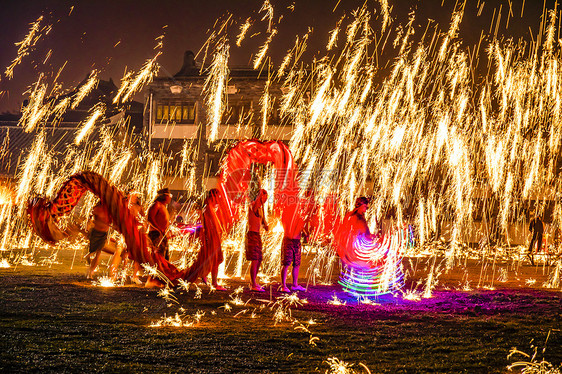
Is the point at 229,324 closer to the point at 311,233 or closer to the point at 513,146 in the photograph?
the point at 311,233

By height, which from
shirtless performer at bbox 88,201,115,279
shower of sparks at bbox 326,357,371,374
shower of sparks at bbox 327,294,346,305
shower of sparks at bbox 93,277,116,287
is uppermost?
shirtless performer at bbox 88,201,115,279

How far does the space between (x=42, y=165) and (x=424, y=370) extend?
91.7 ft

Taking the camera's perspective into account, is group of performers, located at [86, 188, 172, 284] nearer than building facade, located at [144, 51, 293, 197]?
Yes

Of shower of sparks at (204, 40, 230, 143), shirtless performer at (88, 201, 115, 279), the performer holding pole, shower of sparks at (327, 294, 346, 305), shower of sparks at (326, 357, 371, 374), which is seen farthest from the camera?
shower of sparks at (204, 40, 230, 143)

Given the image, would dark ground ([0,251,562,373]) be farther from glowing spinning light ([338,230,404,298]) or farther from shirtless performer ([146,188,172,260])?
shirtless performer ([146,188,172,260])

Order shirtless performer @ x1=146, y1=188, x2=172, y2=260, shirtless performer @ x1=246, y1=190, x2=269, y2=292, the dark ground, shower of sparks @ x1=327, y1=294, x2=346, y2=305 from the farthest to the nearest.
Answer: shirtless performer @ x1=146, y1=188, x2=172, y2=260
shirtless performer @ x1=246, y1=190, x2=269, y2=292
shower of sparks @ x1=327, y1=294, x2=346, y2=305
the dark ground

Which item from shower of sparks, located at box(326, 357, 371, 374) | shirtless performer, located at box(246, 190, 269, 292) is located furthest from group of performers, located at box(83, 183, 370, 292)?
shower of sparks, located at box(326, 357, 371, 374)

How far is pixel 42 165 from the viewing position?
1103 inches

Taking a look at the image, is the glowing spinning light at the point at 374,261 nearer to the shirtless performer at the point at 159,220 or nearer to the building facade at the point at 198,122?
the shirtless performer at the point at 159,220

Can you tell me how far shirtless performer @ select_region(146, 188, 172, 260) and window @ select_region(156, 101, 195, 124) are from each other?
20020 mm

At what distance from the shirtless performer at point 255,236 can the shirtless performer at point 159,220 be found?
1383 mm

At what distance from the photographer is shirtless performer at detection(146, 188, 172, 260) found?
8.31 m

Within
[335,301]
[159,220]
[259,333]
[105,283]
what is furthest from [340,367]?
[105,283]

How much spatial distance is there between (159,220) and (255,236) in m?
1.61
